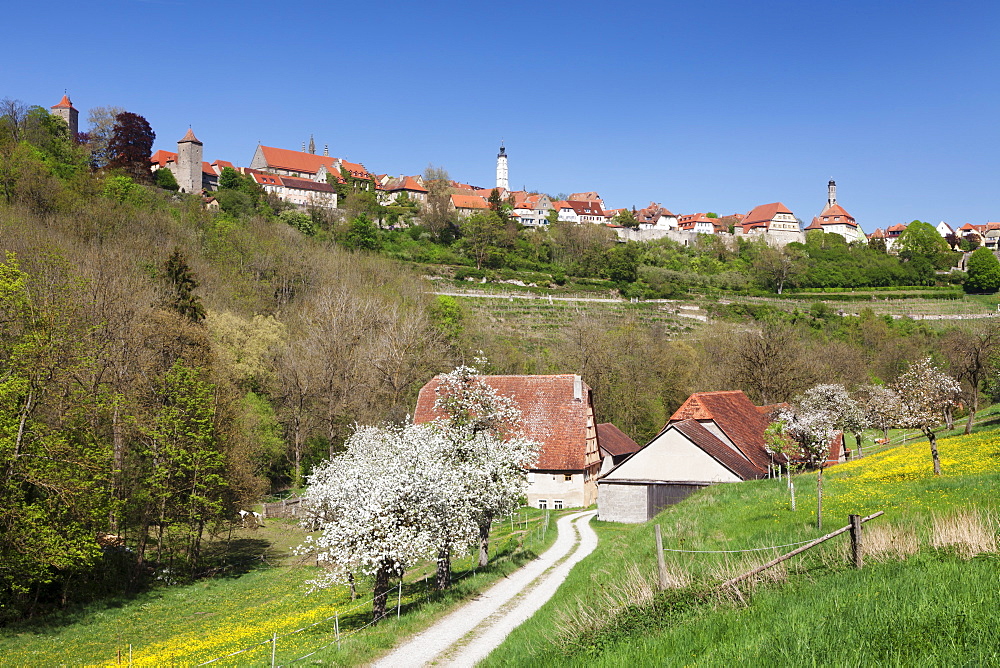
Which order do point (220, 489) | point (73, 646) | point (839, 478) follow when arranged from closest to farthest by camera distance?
point (73, 646), point (839, 478), point (220, 489)

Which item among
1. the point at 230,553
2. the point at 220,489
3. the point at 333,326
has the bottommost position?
the point at 230,553

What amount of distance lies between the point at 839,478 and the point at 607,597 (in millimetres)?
16870

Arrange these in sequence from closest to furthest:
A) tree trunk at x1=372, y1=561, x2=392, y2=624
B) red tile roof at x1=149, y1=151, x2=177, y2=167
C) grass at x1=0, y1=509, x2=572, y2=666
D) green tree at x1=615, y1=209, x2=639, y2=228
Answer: grass at x1=0, y1=509, x2=572, y2=666 → tree trunk at x1=372, y1=561, x2=392, y2=624 → red tile roof at x1=149, y1=151, x2=177, y2=167 → green tree at x1=615, y1=209, x2=639, y2=228

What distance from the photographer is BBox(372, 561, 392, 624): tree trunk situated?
1752 centimetres

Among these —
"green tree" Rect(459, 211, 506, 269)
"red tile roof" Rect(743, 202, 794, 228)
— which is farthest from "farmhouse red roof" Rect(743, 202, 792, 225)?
"green tree" Rect(459, 211, 506, 269)

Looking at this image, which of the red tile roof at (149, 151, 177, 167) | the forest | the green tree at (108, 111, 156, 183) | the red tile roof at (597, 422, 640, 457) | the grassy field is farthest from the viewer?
the red tile roof at (149, 151, 177, 167)

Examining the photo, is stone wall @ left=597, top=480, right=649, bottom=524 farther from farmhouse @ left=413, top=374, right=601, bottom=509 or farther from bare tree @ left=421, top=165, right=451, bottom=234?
bare tree @ left=421, top=165, right=451, bottom=234

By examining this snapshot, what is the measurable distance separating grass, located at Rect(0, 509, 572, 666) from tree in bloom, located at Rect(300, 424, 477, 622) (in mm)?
1456

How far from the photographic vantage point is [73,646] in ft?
68.7

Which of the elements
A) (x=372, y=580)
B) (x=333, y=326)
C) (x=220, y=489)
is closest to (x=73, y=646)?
(x=372, y=580)

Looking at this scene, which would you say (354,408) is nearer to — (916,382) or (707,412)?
(707,412)

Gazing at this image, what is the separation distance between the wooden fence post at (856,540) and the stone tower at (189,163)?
11458cm

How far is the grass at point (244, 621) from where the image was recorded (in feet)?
54.3

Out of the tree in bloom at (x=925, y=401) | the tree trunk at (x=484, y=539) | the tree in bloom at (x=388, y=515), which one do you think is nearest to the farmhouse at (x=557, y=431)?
the tree trunk at (x=484, y=539)
